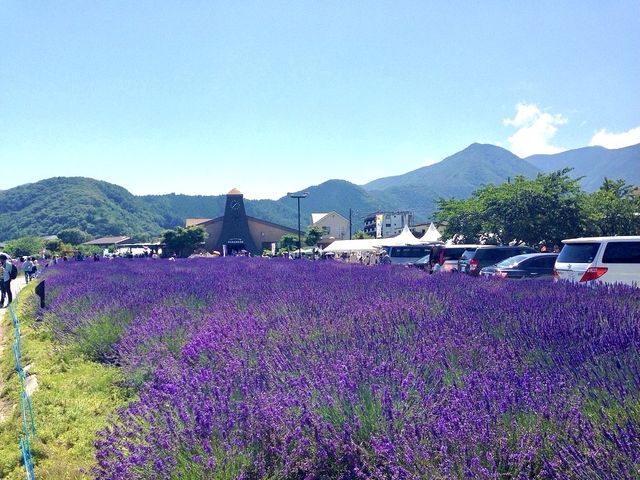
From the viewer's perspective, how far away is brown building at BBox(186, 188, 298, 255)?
8656cm

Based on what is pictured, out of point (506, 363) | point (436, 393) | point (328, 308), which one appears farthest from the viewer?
point (328, 308)

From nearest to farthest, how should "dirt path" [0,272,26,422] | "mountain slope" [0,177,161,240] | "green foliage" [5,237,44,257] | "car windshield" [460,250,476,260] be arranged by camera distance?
"dirt path" [0,272,26,422], "car windshield" [460,250,476,260], "green foliage" [5,237,44,257], "mountain slope" [0,177,161,240]

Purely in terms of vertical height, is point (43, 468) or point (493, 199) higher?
point (493, 199)

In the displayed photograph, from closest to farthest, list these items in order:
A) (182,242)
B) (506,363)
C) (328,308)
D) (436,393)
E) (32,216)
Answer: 1. (436,393)
2. (506,363)
3. (328,308)
4. (182,242)
5. (32,216)

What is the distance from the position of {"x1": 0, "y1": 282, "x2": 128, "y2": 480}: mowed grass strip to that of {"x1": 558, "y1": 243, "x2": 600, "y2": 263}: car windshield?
8866 millimetres

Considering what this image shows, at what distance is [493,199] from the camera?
28609mm

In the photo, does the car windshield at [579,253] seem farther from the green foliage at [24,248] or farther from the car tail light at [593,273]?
the green foliage at [24,248]

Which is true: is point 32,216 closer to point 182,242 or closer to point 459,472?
point 182,242

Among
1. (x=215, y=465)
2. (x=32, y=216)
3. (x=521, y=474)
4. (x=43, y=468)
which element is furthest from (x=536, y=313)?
(x=32, y=216)

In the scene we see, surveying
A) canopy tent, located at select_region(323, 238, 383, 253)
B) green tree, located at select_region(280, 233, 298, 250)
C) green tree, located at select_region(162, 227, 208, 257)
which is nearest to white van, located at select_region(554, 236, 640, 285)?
canopy tent, located at select_region(323, 238, 383, 253)

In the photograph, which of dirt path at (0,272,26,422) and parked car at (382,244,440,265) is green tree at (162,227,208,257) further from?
dirt path at (0,272,26,422)

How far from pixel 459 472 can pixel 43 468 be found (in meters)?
2.97

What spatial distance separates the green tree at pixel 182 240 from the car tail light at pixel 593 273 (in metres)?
61.8

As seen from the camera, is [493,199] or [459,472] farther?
[493,199]
